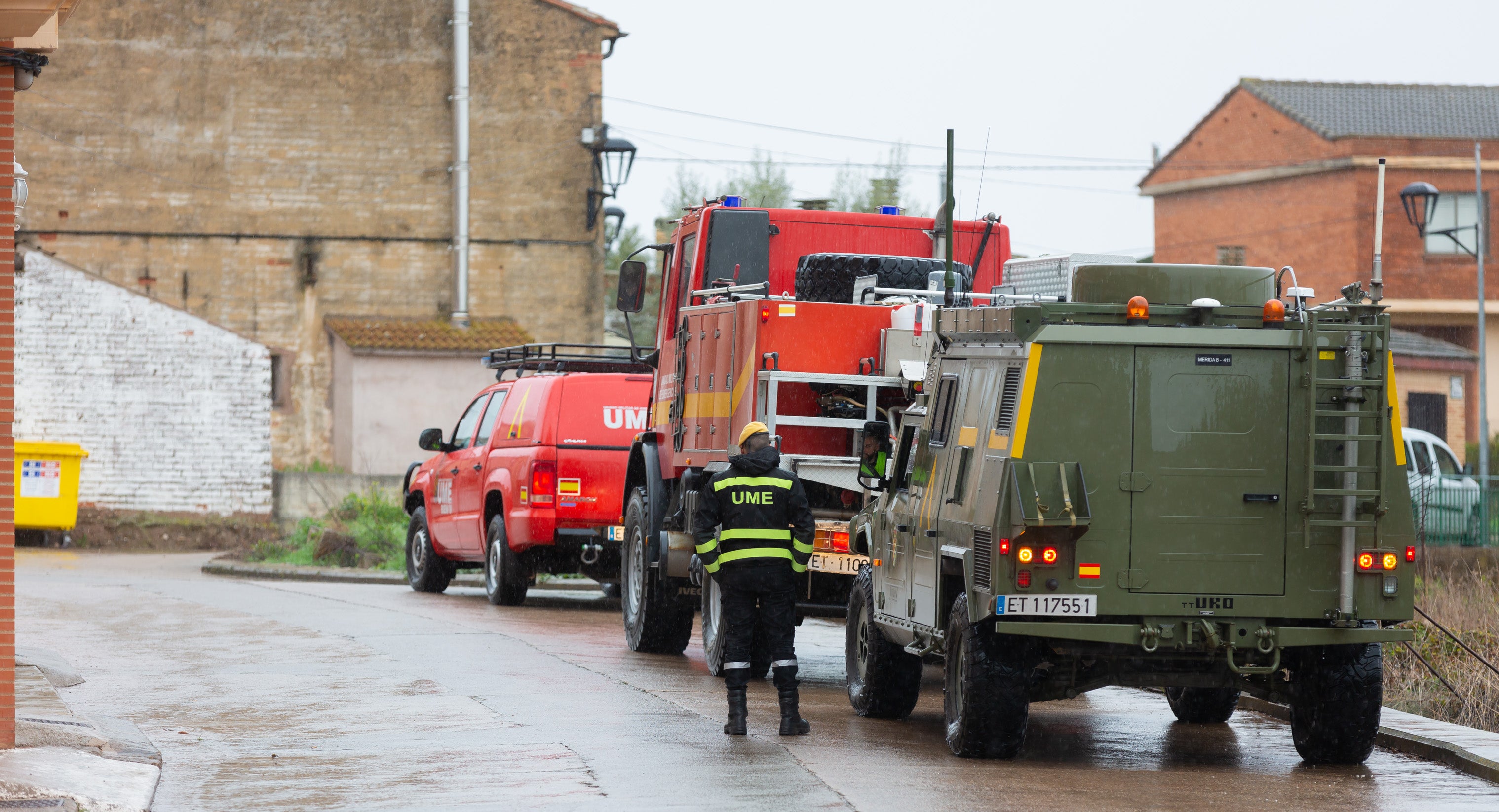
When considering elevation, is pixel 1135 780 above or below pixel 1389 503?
below

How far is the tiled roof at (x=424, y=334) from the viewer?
31625 mm

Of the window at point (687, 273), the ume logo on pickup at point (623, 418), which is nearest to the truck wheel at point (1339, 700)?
the window at point (687, 273)

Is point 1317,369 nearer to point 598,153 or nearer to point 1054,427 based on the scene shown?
point 1054,427

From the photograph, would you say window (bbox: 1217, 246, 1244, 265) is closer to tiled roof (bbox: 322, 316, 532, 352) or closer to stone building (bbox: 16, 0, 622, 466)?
stone building (bbox: 16, 0, 622, 466)

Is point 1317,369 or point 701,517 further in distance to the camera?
point 701,517

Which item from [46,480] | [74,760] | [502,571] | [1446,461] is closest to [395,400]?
[46,480]

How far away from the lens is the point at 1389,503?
29.1 feet

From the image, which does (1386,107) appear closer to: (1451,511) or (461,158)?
(1451,511)

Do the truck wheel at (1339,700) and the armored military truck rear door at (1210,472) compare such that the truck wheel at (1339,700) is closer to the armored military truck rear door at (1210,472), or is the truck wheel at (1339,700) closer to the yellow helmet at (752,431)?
the armored military truck rear door at (1210,472)

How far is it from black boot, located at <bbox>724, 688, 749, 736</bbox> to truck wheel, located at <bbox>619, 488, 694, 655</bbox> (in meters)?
3.89

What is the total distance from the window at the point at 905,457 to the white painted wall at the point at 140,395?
22.5 metres

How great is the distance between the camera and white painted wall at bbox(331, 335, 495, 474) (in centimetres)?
3192

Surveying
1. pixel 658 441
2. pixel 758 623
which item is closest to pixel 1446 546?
pixel 658 441

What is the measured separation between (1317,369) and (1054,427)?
4.21ft
